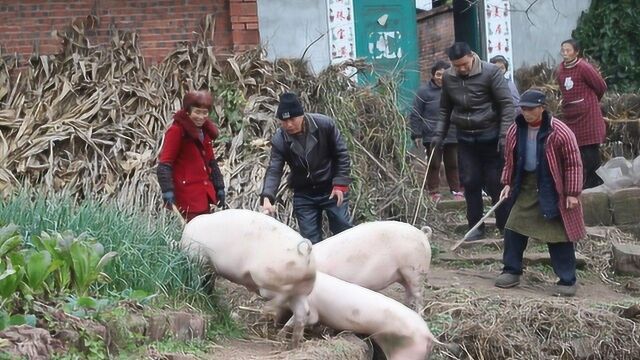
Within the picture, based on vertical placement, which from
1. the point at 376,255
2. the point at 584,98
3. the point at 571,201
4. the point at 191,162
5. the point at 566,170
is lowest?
the point at 376,255

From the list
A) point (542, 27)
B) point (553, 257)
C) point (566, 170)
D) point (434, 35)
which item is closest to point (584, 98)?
point (542, 27)

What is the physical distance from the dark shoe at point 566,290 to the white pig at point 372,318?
225 cm

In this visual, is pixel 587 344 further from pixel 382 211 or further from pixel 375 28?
pixel 375 28

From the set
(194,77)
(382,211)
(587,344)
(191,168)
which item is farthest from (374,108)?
(587,344)

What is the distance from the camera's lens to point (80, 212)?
7.25 metres

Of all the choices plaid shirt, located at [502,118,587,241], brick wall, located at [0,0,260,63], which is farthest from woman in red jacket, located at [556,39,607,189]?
plaid shirt, located at [502,118,587,241]

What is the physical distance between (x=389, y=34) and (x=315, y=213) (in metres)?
6.48

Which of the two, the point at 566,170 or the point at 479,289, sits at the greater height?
the point at 566,170

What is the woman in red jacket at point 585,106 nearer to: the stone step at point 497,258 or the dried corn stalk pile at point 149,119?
the dried corn stalk pile at point 149,119

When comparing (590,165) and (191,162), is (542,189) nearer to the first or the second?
(191,162)

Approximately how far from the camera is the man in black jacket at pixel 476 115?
9.86 meters

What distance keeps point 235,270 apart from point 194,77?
204 inches

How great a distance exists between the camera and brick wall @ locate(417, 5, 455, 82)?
18.8 metres

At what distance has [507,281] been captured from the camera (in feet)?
29.8
